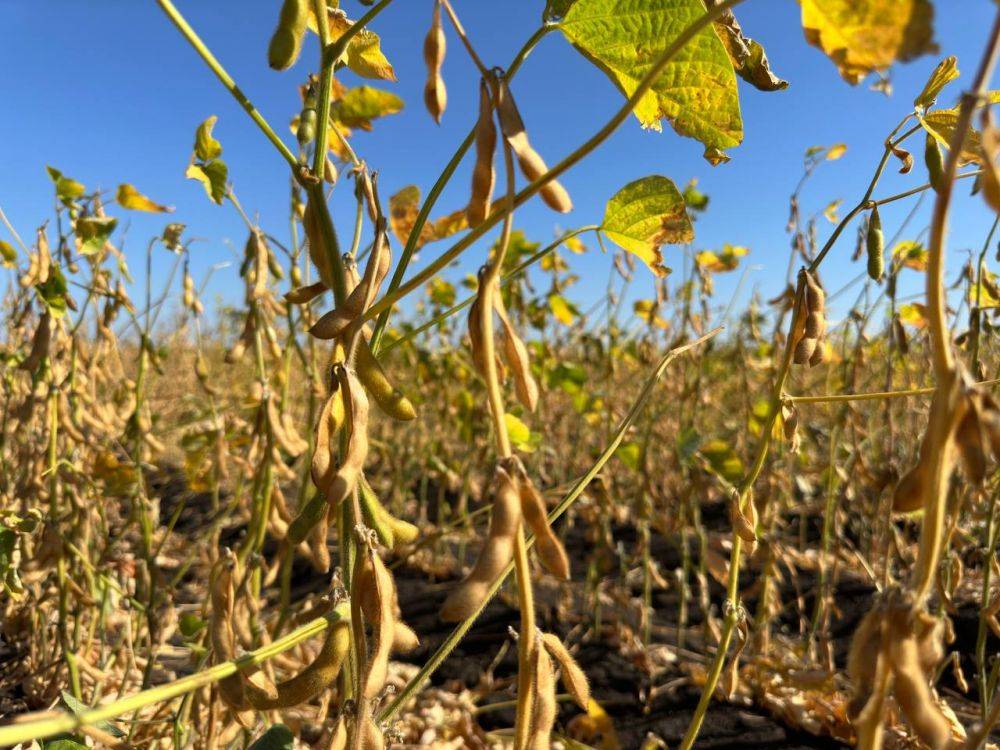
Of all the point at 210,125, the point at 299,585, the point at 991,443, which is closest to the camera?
the point at 991,443

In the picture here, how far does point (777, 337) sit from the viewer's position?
75.4 inches

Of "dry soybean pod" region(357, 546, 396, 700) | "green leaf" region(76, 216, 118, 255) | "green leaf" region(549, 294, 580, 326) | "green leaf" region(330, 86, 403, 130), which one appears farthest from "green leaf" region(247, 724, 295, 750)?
"green leaf" region(549, 294, 580, 326)

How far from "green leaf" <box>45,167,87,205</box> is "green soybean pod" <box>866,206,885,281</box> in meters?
1.57

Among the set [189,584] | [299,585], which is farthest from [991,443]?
[189,584]

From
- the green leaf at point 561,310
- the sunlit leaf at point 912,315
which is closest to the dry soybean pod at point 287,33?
the sunlit leaf at point 912,315

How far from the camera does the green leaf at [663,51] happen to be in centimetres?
52

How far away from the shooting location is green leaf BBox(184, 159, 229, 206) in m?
0.92

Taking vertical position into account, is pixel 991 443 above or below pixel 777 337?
below

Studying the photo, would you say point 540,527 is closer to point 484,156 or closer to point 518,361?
point 518,361

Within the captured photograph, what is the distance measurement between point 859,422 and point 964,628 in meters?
0.79

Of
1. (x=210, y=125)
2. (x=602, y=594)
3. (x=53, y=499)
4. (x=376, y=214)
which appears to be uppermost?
(x=210, y=125)

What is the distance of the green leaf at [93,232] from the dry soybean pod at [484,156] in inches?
46.6

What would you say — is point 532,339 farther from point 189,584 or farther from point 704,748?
point 704,748

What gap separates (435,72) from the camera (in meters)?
0.49
